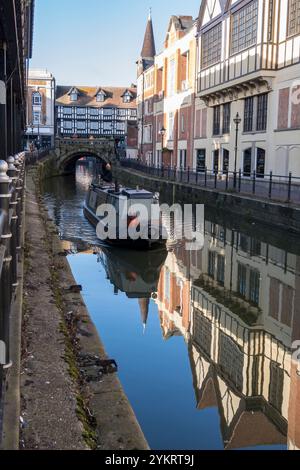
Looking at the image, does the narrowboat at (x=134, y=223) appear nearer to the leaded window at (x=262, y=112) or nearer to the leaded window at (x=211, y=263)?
the leaded window at (x=211, y=263)

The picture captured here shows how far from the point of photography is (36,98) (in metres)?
81.8

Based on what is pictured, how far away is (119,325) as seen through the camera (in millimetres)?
9562

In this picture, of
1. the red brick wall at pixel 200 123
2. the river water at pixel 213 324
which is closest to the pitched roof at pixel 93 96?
the red brick wall at pixel 200 123

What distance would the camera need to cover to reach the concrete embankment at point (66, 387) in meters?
4.01

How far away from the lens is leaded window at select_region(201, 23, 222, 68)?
1303 inches

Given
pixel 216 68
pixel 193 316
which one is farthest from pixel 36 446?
pixel 216 68

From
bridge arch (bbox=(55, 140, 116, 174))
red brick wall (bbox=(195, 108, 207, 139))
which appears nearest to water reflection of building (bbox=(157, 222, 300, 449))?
red brick wall (bbox=(195, 108, 207, 139))

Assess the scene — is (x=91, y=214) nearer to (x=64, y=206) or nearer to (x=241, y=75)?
(x=64, y=206)

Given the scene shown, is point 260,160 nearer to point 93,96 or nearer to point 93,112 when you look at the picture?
point 93,112

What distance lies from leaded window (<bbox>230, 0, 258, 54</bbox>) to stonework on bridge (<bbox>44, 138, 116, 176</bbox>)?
110 feet

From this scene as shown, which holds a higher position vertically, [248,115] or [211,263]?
[248,115]

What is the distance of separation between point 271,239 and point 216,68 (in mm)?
18571

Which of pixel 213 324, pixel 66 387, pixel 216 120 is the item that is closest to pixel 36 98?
pixel 216 120

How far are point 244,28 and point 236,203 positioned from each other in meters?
11.6
